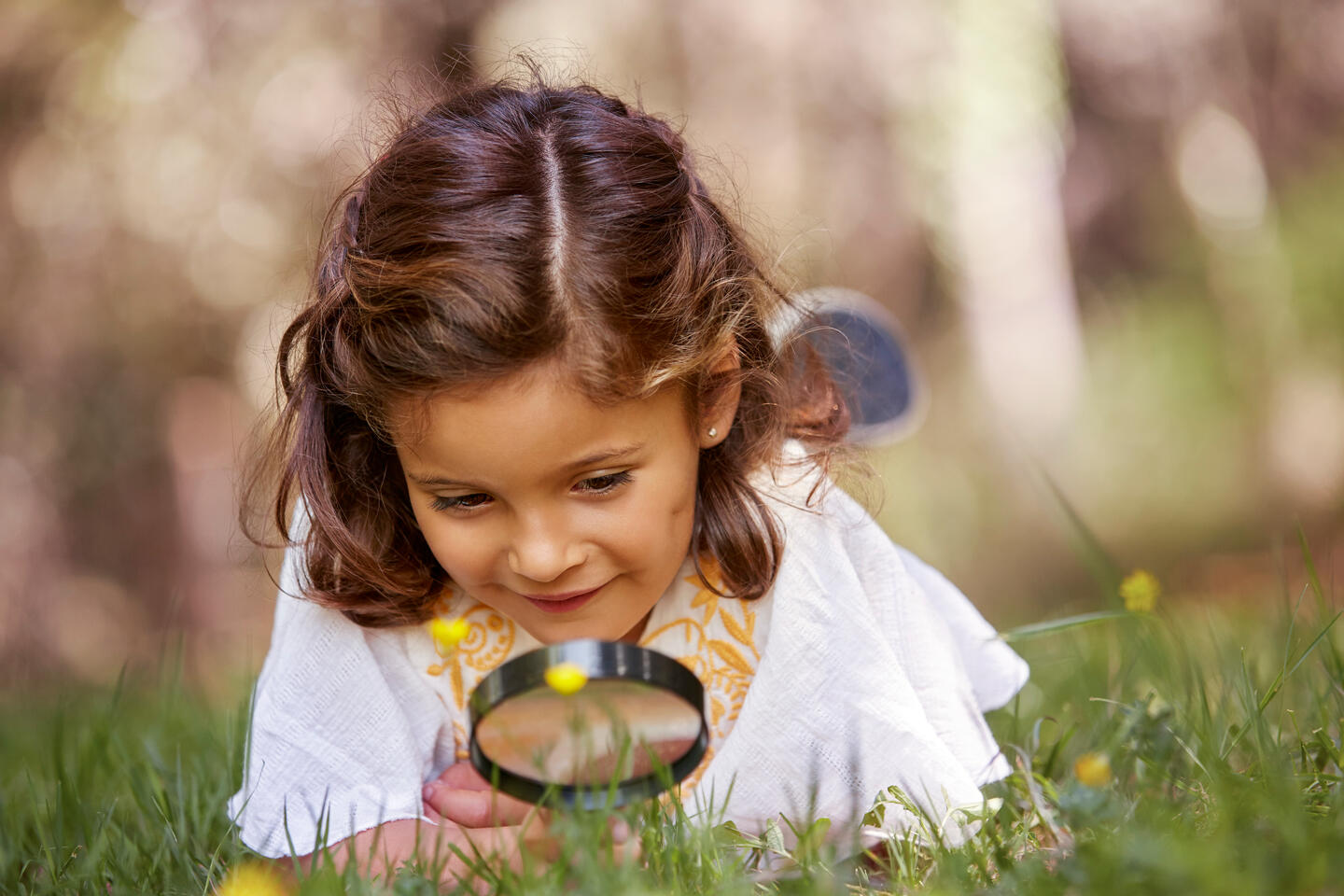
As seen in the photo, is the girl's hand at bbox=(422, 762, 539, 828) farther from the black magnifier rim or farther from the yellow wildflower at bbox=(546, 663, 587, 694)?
the yellow wildflower at bbox=(546, 663, 587, 694)

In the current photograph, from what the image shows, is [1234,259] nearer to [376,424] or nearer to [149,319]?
[149,319]

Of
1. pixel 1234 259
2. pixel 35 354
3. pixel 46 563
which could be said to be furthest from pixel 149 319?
pixel 1234 259

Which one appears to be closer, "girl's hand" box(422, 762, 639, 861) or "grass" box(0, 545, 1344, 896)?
"grass" box(0, 545, 1344, 896)

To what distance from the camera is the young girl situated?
1684 millimetres

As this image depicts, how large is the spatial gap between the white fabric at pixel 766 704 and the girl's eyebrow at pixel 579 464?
405 millimetres

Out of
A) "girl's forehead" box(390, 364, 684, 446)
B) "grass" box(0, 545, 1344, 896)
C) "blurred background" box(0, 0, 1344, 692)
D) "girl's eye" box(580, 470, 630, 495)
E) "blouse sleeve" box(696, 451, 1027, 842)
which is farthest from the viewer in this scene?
"blurred background" box(0, 0, 1344, 692)

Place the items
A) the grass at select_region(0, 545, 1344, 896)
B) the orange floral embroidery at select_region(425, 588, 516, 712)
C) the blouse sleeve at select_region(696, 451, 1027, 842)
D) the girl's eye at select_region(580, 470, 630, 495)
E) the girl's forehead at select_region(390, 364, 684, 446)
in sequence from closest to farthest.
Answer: the grass at select_region(0, 545, 1344, 896) < the girl's forehead at select_region(390, 364, 684, 446) < the girl's eye at select_region(580, 470, 630, 495) < the blouse sleeve at select_region(696, 451, 1027, 842) < the orange floral embroidery at select_region(425, 588, 516, 712)

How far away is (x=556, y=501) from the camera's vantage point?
5.52ft

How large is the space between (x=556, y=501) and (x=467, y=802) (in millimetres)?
531

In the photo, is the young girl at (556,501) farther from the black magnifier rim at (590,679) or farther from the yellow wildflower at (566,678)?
the yellow wildflower at (566,678)

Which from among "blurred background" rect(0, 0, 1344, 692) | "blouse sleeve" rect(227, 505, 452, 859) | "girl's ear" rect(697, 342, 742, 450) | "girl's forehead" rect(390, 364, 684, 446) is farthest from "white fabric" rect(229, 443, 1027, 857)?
"blurred background" rect(0, 0, 1344, 692)

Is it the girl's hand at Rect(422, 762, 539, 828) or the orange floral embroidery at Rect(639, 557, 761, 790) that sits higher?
the orange floral embroidery at Rect(639, 557, 761, 790)

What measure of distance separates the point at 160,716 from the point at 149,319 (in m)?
4.96

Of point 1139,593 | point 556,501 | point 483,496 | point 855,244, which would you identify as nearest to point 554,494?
point 556,501
